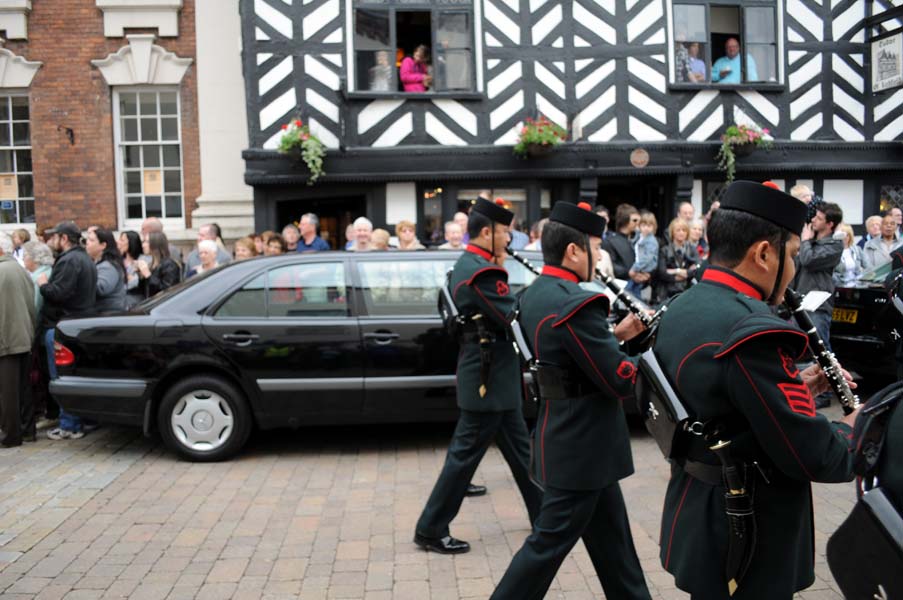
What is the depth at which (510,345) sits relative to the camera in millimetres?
4902

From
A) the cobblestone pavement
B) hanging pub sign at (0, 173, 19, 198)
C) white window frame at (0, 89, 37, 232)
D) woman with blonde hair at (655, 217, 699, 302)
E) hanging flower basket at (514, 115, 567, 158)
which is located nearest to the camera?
the cobblestone pavement

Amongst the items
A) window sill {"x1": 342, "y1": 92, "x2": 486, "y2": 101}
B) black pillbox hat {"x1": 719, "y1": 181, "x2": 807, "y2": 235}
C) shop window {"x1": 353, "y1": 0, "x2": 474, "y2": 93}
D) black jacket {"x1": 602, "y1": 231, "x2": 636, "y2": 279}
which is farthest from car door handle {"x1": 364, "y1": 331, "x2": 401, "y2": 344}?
shop window {"x1": 353, "y1": 0, "x2": 474, "y2": 93}

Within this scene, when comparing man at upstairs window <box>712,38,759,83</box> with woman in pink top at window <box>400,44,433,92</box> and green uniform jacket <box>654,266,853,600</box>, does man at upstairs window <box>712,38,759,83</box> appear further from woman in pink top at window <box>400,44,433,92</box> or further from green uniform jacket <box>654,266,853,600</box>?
green uniform jacket <box>654,266,853,600</box>

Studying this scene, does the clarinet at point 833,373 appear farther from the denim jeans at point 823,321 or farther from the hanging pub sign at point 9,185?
the hanging pub sign at point 9,185

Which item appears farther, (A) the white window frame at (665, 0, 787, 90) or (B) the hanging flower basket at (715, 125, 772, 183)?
(A) the white window frame at (665, 0, 787, 90)

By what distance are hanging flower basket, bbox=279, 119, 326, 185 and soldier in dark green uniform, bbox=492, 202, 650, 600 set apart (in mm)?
8673

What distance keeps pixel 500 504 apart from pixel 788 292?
10.6ft

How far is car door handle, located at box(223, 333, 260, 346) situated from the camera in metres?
6.69

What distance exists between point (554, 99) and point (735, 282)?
10.7 meters

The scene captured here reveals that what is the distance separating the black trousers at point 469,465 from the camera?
15.2ft

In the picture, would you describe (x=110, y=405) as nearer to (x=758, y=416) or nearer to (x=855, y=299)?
(x=758, y=416)

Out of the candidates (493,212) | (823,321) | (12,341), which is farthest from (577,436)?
Answer: (12,341)

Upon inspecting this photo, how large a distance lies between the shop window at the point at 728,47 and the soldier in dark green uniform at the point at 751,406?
1118 cm

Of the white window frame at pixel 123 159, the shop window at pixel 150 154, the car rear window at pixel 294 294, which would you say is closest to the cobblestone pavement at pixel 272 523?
the car rear window at pixel 294 294
